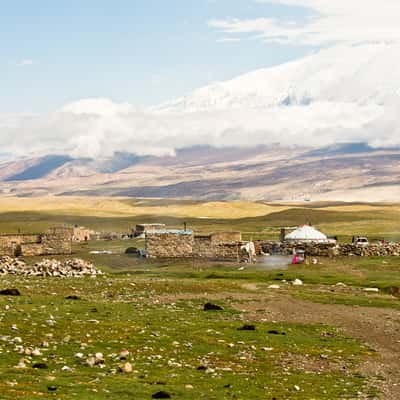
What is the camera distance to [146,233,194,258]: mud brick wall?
68000mm

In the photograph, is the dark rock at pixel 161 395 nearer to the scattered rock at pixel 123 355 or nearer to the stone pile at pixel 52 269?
the scattered rock at pixel 123 355

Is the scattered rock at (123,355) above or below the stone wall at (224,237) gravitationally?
below

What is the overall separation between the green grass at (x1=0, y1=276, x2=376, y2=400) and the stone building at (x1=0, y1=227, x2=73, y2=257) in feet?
100

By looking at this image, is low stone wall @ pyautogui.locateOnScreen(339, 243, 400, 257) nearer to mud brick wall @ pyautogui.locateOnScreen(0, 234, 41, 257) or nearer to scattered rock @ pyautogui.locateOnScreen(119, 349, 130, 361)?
mud brick wall @ pyautogui.locateOnScreen(0, 234, 41, 257)

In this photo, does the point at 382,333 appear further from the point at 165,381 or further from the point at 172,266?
the point at 172,266

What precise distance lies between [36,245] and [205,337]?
43.8m

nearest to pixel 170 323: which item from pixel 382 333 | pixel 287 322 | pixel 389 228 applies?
pixel 287 322

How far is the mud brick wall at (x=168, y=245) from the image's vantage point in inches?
2677

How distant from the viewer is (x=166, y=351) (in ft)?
77.7

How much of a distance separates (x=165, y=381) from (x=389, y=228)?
379 ft

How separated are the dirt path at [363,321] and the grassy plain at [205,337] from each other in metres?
0.06

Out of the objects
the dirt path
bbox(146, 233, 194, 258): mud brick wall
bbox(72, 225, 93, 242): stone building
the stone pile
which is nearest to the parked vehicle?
bbox(146, 233, 194, 258): mud brick wall

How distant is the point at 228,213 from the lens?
655 ft

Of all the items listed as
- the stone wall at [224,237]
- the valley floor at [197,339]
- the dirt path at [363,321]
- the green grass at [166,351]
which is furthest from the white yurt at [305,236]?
the green grass at [166,351]
